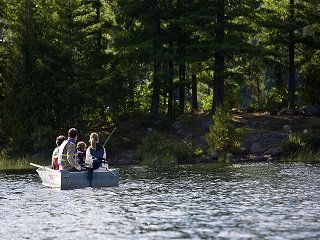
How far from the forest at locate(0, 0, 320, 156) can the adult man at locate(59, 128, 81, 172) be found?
17.4m

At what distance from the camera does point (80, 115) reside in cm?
5244

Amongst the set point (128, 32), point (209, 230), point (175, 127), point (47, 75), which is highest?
point (128, 32)

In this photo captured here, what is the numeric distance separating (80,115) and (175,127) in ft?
22.5

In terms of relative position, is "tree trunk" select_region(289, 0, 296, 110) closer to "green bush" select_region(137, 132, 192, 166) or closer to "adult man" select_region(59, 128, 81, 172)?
"green bush" select_region(137, 132, 192, 166)

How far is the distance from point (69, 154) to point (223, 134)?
16.5 metres

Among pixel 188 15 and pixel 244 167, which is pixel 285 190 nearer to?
pixel 244 167

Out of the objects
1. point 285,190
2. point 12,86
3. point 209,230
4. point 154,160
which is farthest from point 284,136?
point 209,230

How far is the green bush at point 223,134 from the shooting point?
43.3m

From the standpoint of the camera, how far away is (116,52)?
5225 cm

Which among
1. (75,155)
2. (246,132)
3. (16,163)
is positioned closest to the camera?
(75,155)

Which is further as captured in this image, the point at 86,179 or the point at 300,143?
the point at 300,143

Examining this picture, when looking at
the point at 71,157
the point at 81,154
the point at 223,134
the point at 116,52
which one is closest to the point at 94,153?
the point at 81,154

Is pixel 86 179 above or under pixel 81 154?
under

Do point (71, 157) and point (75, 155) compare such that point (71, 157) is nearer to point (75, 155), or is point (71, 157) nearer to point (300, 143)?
point (75, 155)
